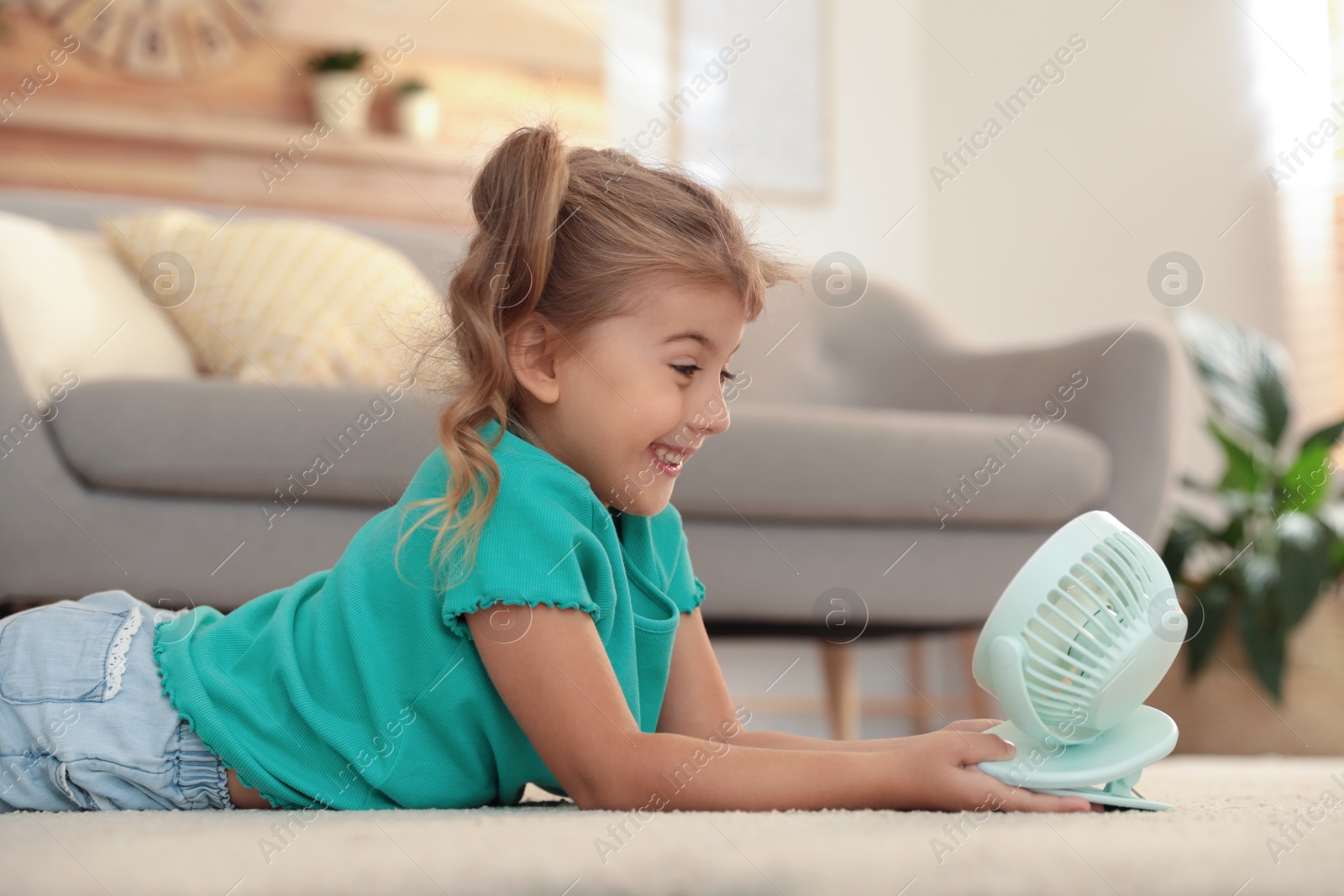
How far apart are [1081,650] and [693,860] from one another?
0.93ft

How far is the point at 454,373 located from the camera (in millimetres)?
932

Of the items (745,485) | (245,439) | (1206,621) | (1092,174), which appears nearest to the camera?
(245,439)

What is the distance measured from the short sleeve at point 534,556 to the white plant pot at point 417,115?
2.50 metres

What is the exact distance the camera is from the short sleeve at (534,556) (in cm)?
72

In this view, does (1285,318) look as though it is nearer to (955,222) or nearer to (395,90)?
(955,222)

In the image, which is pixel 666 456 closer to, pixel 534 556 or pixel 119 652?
pixel 534 556

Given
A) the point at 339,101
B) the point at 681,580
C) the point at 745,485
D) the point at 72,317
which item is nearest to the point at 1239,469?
the point at 745,485

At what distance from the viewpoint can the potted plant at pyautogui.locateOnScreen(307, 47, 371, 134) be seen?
295 cm

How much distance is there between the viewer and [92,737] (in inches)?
33.2

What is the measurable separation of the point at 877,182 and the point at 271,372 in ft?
6.73

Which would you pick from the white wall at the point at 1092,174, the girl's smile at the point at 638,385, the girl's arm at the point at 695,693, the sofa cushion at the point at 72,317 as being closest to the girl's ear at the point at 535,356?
the girl's smile at the point at 638,385

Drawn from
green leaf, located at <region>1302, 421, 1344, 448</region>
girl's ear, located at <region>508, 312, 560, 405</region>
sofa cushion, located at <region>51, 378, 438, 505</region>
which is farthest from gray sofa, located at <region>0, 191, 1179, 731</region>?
green leaf, located at <region>1302, 421, 1344, 448</region>

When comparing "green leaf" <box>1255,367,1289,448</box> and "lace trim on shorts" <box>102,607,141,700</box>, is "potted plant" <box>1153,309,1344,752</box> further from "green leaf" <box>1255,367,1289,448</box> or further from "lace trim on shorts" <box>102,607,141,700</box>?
"lace trim on shorts" <box>102,607,141,700</box>

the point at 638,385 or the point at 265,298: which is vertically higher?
the point at 638,385
